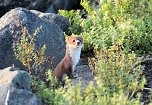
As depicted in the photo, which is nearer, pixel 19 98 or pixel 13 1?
pixel 19 98

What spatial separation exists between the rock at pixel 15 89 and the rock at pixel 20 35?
114 cm

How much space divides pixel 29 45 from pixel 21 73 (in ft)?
2.62

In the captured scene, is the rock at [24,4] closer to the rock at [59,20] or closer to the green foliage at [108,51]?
the green foliage at [108,51]

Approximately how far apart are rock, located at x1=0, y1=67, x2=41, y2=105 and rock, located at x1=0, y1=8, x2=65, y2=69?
1.14 metres

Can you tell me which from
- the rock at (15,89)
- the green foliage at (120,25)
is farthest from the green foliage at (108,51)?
the rock at (15,89)

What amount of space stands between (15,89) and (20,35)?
1880mm

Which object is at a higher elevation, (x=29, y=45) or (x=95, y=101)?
(x=29, y=45)

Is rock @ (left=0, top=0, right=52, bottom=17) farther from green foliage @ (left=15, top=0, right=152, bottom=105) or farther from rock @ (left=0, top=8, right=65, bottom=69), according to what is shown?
rock @ (left=0, top=8, right=65, bottom=69)

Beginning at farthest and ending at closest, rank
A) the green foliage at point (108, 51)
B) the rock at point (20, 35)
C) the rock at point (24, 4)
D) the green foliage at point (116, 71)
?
the rock at point (24, 4), the rock at point (20, 35), the green foliage at point (116, 71), the green foliage at point (108, 51)

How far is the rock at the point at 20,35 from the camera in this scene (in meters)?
7.93

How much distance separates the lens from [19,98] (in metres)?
6.14

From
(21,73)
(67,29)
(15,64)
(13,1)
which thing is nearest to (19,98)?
(21,73)

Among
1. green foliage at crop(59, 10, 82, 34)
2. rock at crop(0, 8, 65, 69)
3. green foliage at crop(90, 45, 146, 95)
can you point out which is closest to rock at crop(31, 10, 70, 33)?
green foliage at crop(59, 10, 82, 34)

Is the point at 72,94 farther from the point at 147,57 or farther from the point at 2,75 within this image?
the point at 147,57
